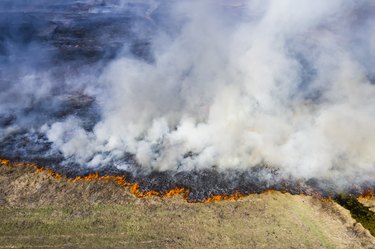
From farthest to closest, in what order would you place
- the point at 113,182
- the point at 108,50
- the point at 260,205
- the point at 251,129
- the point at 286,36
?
the point at 108,50 → the point at 286,36 → the point at 251,129 → the point at 113,182 → the point at 260,205

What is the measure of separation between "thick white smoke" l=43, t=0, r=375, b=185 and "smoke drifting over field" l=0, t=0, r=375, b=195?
0.21ft

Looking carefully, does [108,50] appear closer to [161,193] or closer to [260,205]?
[161,193]

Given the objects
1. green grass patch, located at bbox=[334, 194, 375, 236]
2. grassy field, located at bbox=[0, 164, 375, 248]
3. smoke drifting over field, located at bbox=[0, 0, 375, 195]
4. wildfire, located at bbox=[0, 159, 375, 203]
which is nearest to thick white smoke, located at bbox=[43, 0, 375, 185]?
smoke drifting over field, located at bbox=[0, 0, 375, 195]

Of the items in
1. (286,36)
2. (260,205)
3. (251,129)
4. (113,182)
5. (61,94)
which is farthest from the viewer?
(286,36)

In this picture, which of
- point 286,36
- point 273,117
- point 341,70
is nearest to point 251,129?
point 273,117

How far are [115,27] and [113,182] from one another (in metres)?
19.4

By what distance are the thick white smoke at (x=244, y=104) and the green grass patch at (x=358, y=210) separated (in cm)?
121

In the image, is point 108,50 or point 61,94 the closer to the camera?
point 61,94

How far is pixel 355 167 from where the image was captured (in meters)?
16.6

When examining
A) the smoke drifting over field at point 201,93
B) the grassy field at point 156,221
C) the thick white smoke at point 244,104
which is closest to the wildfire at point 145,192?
the grassy field at point 156,221

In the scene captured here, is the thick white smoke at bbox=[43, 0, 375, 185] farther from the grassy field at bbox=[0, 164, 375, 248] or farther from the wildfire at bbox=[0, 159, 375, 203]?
the grassy field at bbox=[0, 164, 375, 248]

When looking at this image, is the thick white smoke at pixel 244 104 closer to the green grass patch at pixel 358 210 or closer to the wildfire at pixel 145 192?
the wildfire at pixel 145 192

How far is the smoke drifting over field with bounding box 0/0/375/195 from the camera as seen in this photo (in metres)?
17.0

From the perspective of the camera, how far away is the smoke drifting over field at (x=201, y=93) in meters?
17.0
